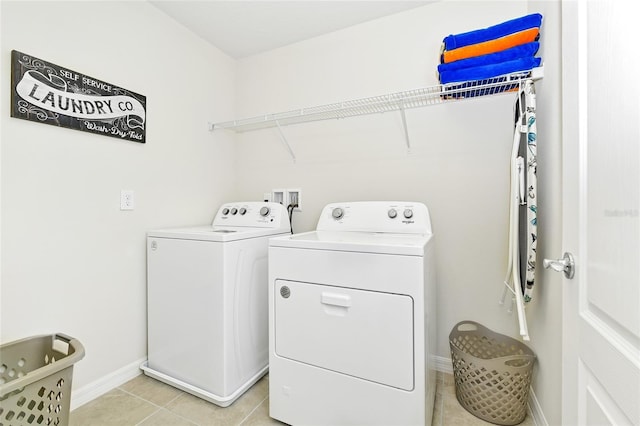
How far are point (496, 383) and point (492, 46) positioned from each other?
5.30ft

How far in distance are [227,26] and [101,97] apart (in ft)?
3.28

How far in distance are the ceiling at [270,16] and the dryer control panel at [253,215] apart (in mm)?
1266

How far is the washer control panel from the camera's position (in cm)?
163

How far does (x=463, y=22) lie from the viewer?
1.72 metres

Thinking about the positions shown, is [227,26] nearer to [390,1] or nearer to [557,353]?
[390,1]

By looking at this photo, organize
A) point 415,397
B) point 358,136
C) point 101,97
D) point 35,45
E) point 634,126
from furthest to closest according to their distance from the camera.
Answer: point 358,136 < point 101,97 < point 35,45 < point 415,397 < point 634,126

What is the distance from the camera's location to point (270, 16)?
193cm

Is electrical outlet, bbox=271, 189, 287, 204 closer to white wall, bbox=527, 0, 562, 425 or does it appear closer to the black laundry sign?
the black laundry sign

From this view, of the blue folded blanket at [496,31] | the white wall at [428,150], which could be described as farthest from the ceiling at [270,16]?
the blue folded blanket at [496,31]

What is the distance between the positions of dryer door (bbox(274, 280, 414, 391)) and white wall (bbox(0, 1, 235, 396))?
1.02 metres

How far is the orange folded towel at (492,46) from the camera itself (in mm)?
1324

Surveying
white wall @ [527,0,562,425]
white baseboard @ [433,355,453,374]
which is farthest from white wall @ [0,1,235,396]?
white wall @ [527,0,562,425]

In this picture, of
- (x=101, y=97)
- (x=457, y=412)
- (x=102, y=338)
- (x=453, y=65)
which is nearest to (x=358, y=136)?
(x=453, y=65)

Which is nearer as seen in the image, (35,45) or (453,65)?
(35,45)
